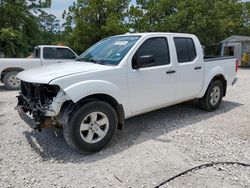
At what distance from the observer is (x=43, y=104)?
3.63 meters

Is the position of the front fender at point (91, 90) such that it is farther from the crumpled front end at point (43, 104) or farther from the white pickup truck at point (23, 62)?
the white pickup truck at point (23, 62)

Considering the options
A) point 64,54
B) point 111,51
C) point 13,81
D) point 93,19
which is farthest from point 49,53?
point 93,19

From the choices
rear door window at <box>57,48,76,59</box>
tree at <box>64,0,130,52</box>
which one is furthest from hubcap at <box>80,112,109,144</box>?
tree at <box>64,0,130,52</box>

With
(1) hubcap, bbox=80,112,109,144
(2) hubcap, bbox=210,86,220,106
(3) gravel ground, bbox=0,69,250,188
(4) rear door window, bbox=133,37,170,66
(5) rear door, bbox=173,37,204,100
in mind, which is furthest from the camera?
(2) hubcap, bbox=210,86,220,106

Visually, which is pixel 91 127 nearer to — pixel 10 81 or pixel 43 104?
pixel 43 104

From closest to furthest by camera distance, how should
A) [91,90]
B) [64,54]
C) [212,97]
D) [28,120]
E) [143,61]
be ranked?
1. [91,90]
2. [28,120]
3. [143,61]
4. [212,97]
5. [64,54]

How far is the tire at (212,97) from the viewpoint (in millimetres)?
5775

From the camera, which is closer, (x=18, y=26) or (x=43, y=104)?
(x=43, y=104)

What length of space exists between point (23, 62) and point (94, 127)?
6.88 meters

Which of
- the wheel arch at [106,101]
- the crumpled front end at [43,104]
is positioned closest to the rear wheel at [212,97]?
the wheel arch at [106,101]

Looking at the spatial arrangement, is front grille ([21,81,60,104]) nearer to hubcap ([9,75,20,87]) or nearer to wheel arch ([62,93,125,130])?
wheel arch ([62,93,125,130])

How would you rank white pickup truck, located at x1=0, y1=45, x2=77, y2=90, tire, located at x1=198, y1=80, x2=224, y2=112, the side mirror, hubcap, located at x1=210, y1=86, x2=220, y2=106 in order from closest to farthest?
the side mirror < tire, located at x1=198, y1=80, x2=224, y2=112 < hubcap, located at x1=210, y1=86, x2=220, y2=106 < white pickup truck, located at x1=0, y1=45, x2=77, y2=90

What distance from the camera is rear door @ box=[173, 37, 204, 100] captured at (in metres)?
4.92

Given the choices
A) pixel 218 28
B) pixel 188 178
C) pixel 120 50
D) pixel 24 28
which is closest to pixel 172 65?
pixel 120 50
